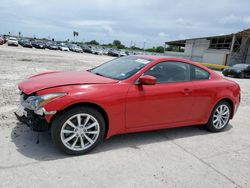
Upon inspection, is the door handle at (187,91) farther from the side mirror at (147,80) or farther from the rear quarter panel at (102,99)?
the rear quarter panel at (102,99)

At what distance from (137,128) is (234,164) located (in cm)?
161

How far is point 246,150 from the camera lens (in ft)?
14.6

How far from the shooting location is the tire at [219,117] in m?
5.12

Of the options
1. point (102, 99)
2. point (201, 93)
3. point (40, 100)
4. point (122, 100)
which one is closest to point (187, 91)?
point (201, 93)

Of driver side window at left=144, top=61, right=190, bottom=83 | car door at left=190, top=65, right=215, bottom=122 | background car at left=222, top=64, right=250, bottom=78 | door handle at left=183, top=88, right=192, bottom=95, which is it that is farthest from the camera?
background car at left=222, top=64, right=250, bottom=78

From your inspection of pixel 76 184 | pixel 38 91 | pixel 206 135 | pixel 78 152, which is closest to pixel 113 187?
pixel 76 184

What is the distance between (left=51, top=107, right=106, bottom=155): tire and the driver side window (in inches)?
48.6

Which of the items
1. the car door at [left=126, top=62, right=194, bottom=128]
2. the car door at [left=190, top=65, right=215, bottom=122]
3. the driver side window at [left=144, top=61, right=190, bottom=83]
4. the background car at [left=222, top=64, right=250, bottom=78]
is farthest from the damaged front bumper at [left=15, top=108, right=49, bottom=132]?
the background car at [left=222, top=64, right=250, bottom=78]

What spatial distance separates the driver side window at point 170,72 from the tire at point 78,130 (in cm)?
123

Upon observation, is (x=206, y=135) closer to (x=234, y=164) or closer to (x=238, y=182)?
(x=234, y=164)

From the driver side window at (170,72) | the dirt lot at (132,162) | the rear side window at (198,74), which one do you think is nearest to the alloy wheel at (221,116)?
the dirt lot at (132,162)

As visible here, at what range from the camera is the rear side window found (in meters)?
4.84

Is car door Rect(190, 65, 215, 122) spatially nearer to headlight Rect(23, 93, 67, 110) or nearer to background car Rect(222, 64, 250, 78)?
headlight Rect(23, 93, 67, 110)

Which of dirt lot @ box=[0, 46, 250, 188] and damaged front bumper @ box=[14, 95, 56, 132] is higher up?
damaged front bumper @ box=[14, 95, 56, 132]
